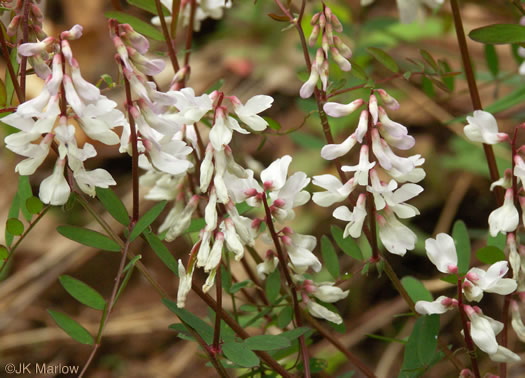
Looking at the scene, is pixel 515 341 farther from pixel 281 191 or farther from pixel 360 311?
pixel 281 191

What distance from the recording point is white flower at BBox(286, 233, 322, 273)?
3.35 feet

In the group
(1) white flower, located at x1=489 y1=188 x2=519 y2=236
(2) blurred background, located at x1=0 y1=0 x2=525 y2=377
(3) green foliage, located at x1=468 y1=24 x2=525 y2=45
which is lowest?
(2) blurred background, located at x1=0 y1=0 x2=525 y2=377

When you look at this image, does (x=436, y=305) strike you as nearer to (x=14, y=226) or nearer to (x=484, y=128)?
(x=484, y=128)

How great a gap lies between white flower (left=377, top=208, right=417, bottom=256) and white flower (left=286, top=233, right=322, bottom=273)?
0.35 feet

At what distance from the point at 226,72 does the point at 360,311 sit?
1748mm

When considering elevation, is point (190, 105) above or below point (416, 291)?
above

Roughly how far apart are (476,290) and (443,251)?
8 centimetres

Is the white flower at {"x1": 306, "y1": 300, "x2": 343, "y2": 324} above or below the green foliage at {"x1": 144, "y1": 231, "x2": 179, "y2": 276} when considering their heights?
below

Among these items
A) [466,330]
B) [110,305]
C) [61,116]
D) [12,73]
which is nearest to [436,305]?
[466,330]

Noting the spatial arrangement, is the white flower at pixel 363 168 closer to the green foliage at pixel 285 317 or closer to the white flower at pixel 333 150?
the white flower at pixel 333 150

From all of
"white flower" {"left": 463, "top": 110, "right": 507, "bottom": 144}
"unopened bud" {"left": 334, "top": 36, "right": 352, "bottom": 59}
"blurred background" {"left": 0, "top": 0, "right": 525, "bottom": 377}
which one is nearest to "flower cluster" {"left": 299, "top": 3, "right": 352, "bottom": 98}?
"unopened bud" {"left": 334, "top": 36, "right": 352, "bottom": 59}

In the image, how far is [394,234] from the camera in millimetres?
1017

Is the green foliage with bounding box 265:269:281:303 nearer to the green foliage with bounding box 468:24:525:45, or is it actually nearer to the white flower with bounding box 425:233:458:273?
the white flower with bounding box 425:233:458:273

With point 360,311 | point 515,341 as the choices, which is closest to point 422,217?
point 360,311
